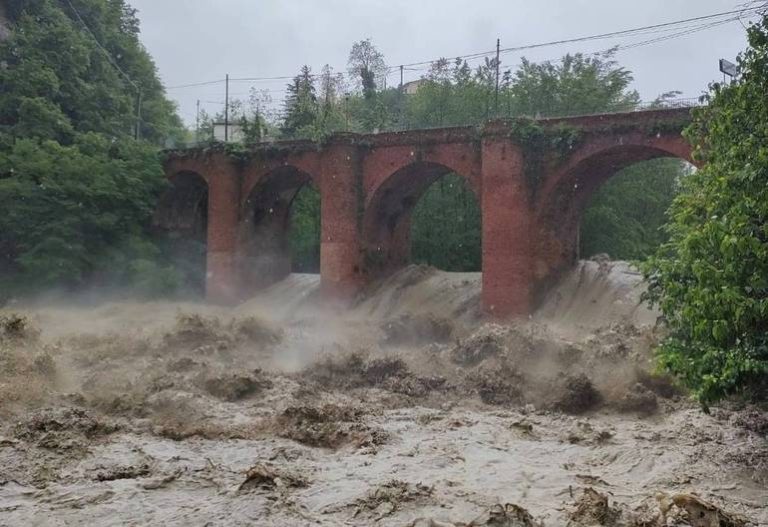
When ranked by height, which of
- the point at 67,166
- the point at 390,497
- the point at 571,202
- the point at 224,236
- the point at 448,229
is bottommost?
the point at 390,497

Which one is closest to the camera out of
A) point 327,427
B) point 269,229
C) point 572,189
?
point 327,427

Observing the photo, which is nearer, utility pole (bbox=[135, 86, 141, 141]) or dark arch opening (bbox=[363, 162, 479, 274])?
dark arch opening (bbox=[363, 162, 479, 274])

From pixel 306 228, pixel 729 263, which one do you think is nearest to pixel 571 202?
pixel 729 263

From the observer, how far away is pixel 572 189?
1841 cm

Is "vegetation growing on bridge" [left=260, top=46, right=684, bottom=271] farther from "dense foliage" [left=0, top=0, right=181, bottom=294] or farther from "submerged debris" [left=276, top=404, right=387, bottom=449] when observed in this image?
"submerged debris" [left=276, top=404, right=387, bottom=449]

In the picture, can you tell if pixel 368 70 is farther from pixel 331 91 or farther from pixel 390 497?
pixel 390 497

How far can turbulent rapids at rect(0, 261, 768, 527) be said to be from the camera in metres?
6.46

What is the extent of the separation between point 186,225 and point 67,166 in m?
5.81

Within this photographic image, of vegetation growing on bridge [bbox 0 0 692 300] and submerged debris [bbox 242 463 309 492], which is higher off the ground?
vegetation growing on bridge [bbox 0 0 692 300]

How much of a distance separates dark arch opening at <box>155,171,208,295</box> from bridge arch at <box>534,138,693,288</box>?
537 inches

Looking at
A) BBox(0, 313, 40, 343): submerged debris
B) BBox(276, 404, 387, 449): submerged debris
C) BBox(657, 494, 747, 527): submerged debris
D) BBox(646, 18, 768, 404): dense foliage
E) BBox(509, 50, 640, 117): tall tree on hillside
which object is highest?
BBox(509, 50, 640, 117): tall tree on hillside

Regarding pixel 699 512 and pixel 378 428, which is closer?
pixel 699 512

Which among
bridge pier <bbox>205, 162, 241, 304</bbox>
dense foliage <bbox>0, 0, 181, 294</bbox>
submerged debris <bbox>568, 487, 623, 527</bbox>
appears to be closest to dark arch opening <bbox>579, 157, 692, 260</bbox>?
bridge pier <bbox>205, 162, 241, 304</bbox>

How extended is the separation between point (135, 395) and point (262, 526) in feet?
18.5
